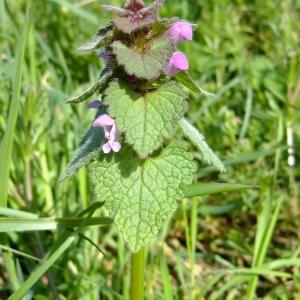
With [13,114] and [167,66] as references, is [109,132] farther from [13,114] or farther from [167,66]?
[13,114]

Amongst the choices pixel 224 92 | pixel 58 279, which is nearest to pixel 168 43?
pixel 58 279

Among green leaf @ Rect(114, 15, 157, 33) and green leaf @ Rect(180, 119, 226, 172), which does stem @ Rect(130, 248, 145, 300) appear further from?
green leaf @ Rect(114, 15, 157, 33)

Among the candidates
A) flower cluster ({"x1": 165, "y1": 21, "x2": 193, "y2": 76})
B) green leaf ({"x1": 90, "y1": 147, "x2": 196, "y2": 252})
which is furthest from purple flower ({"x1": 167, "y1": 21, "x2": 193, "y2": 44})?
green leaf ({"x1": 90, "y1": 147, "x2": 196, "y2": 252})

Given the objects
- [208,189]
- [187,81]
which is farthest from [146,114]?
[208,189]

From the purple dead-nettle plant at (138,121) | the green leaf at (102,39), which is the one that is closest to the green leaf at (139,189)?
the purple dead-nettle plant at (138,121)

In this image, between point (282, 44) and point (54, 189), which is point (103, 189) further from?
point (282, 44)
